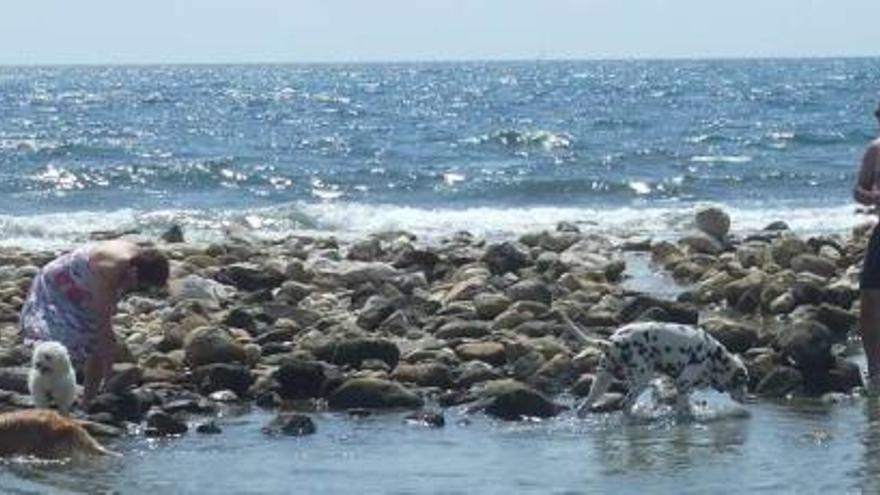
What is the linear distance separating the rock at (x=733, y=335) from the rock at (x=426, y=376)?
2.19 meters

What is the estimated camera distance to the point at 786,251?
20094 millimetres

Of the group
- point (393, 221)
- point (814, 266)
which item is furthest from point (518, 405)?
point (393, 221)

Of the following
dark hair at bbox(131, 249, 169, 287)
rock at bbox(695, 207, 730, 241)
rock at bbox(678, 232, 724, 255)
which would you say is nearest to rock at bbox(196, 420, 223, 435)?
dark hair at bbox(131, 249, 169, 287)

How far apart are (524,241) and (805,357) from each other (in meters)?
9.41

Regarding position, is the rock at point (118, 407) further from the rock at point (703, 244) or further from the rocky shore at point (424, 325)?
the rock at point (703, 244)

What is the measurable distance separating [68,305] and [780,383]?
15.3 feet

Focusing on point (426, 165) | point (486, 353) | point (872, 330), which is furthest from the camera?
point (426, 165)

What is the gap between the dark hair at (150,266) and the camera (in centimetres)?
1148

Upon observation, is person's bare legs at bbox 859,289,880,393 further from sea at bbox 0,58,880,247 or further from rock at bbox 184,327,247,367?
sea at bbox 0,58,880,247

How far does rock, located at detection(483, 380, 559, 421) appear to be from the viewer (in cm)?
1255

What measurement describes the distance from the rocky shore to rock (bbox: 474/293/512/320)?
0.08 feet

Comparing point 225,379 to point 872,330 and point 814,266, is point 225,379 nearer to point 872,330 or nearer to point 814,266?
point 872,330

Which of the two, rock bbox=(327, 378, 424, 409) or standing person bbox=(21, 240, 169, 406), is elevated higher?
standing person bbox=(21, 240, 169, 406)

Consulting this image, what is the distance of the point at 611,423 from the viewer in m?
12.3
